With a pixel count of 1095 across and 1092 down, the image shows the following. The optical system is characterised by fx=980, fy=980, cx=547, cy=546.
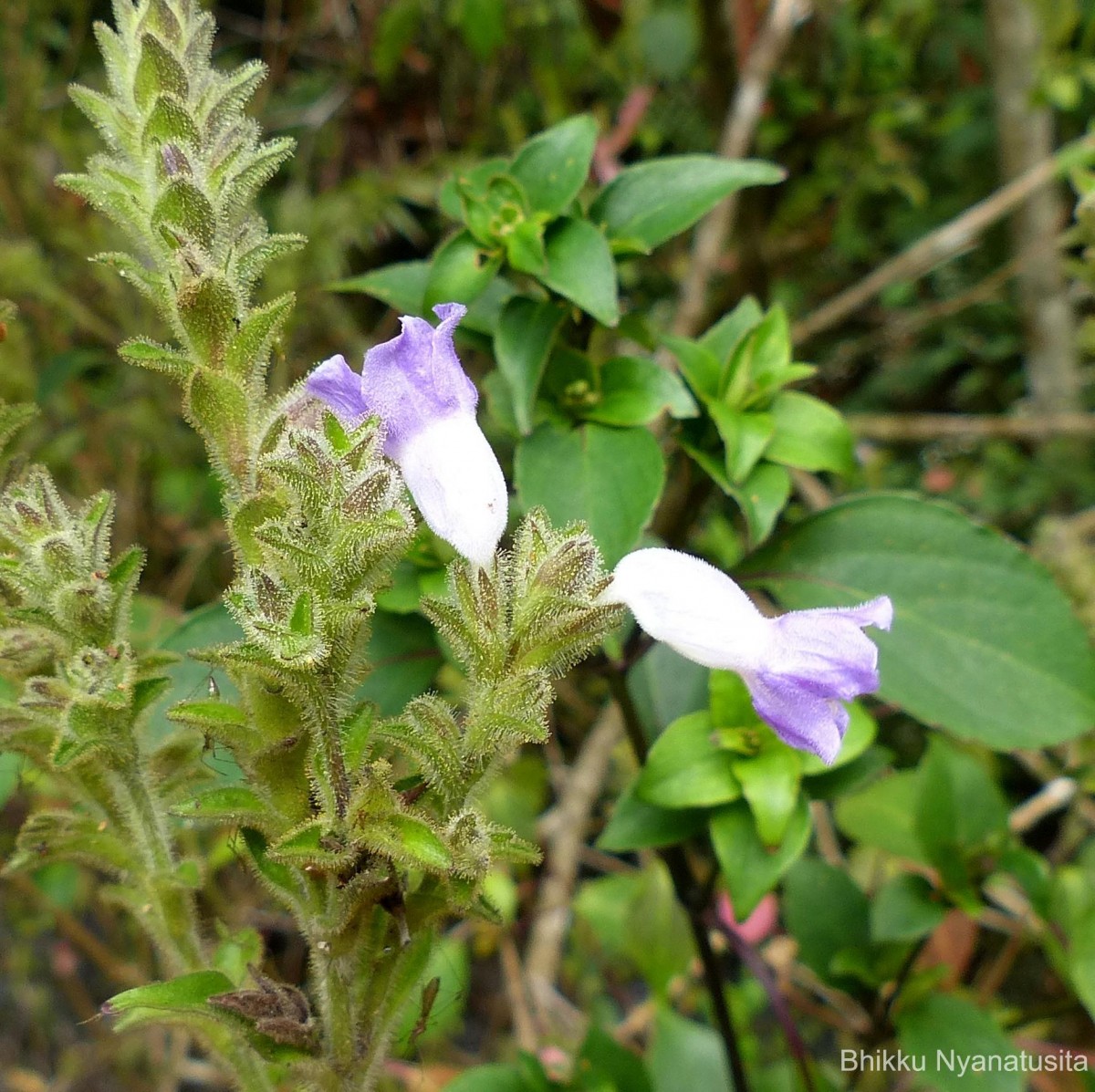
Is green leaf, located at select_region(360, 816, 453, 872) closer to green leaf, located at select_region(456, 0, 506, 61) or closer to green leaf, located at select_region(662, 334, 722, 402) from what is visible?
green leaf, located at select_region(662, 334, 722, 402)

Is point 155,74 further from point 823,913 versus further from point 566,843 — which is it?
point 566,843

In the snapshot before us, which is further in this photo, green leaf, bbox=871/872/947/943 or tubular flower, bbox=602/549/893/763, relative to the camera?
green leaf, bbox=871/872/947/943

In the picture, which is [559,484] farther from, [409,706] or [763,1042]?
[763,1042]

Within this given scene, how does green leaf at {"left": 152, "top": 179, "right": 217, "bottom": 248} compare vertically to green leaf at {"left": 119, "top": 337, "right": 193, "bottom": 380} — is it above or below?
above

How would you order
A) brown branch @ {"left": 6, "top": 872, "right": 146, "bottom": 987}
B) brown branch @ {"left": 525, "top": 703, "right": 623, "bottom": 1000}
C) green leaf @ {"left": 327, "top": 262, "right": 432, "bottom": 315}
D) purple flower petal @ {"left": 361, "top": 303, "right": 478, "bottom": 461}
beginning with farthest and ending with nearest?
brown branch @ {"left": 6, "top": 872, "right": 146, "bottom": 987}
brown branch @ {"left": 525, "top": 703, "right": 623, "bottom": 1000}
green leaf @ {"left": 327, "top": 262, "right": 432, "bottom": 315}
purple flower petal @ {"left": 361, "top": 303, "right": 478, "bottom": 461}

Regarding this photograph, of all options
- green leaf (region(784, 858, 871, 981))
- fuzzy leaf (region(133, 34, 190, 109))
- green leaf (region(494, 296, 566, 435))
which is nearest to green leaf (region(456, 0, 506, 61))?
green leaf (region(494, 296, 566, 435))

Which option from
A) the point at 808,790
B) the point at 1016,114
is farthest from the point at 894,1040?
the point at 1016,114
